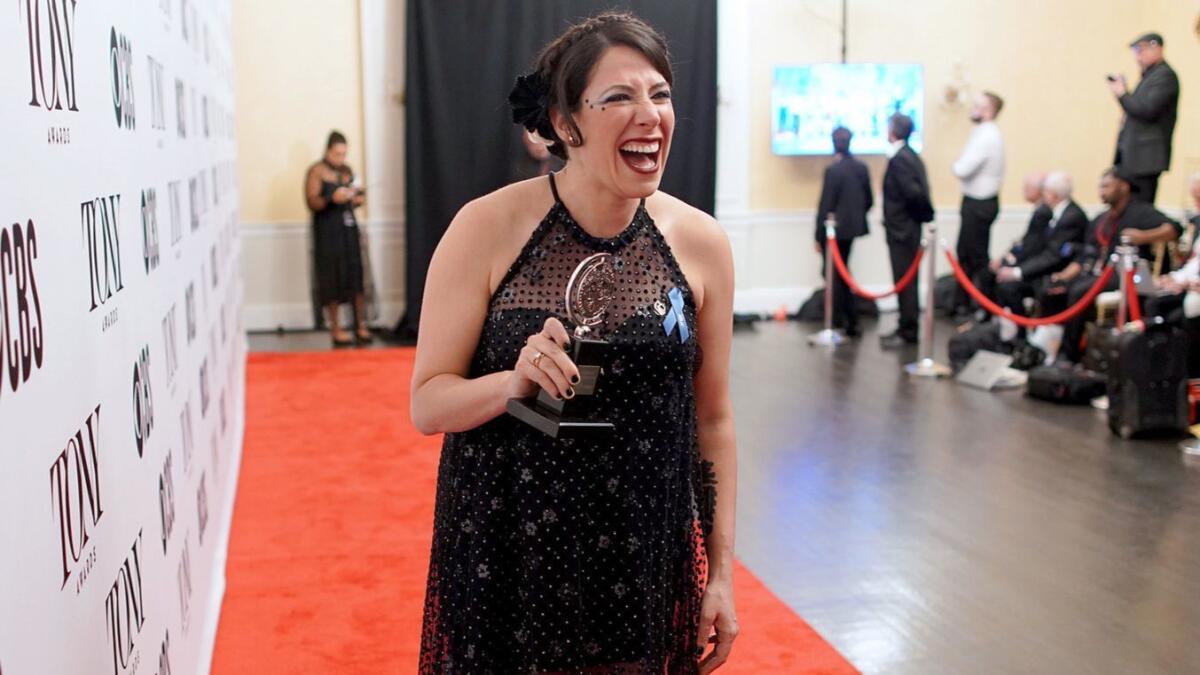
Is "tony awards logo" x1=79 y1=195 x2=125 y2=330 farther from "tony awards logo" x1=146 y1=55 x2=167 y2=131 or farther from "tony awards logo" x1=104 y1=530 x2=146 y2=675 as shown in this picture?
"tony awards logo" x1=146 y1=55 x2=167 y2=131

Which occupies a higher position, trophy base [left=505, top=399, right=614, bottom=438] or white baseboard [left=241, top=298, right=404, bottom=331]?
trophy base [left=505, top=399, right=614, bottom=438]

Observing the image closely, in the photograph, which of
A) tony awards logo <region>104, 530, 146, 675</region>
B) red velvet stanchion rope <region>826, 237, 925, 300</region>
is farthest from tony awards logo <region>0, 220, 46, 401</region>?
red velvet stanchion rope <region>826, 237, 925, 300</region>

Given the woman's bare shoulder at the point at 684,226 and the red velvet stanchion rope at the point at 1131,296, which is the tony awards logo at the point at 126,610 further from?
the red velvet stanchion rope at the point at 1131,296

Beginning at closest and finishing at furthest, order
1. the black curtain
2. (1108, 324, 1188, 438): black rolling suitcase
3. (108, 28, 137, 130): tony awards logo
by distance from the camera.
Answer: (108, 28, 137, 130): tony awards logo
(1108, 324, 1188, 438): black rolling suitcase
the black curtain

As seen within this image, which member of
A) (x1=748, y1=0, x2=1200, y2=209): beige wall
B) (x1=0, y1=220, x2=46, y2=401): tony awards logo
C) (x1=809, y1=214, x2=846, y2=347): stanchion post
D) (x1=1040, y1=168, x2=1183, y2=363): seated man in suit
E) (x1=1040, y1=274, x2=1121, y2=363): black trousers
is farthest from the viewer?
(x1=748, y1=0, x2=1200, y2=209): beige wall

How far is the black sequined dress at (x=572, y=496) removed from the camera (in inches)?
75.5

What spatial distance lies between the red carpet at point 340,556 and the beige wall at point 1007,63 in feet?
18.8

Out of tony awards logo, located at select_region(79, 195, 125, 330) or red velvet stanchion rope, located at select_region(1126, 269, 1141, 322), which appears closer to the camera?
tony awards logo, located at select_region(79, 195, 125, 330)

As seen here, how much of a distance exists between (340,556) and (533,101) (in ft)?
10.5

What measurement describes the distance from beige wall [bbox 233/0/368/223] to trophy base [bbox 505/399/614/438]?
9.28 metres

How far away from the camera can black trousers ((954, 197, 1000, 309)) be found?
10.8 metres

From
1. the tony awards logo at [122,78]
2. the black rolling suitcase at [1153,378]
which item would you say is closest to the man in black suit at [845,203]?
the black rolling suitcase at [1153,378]

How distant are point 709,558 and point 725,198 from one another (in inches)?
387

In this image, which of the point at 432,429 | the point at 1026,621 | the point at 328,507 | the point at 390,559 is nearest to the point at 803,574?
the point at 1026,621
